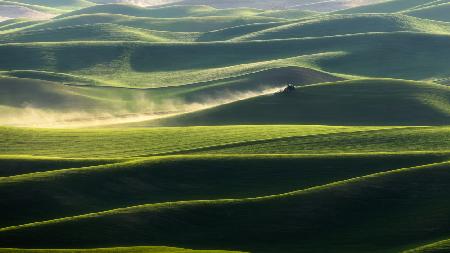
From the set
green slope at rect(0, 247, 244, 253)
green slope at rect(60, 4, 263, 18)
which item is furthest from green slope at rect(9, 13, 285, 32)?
green slope at rect(0, 247, 244, 253)

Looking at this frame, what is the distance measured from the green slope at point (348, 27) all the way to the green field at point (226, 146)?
29.1 ft

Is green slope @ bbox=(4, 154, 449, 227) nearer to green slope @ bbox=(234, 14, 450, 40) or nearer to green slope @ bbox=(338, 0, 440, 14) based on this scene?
green slope @ bbox=(234, 14, 450, 40)

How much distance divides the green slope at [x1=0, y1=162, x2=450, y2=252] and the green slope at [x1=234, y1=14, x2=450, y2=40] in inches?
2992

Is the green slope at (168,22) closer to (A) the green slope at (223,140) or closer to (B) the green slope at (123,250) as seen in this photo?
(A) the green slope at (223,140)

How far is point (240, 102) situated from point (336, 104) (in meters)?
7.62

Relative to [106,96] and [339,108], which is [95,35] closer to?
[106,96]

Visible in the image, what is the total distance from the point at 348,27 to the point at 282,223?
275ft

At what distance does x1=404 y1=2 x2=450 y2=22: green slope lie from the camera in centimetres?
13600

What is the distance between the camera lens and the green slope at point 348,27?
11669 centimetres

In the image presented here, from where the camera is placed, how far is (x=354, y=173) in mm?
46375

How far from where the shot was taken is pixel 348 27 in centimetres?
11994

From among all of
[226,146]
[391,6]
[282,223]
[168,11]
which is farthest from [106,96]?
[168,11]

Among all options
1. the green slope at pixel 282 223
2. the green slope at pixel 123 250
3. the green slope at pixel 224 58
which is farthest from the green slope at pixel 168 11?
the green slope at pixel 123 250

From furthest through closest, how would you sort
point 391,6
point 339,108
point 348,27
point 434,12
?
point 391,6, point 434,12, point 348,27, point 339,108
